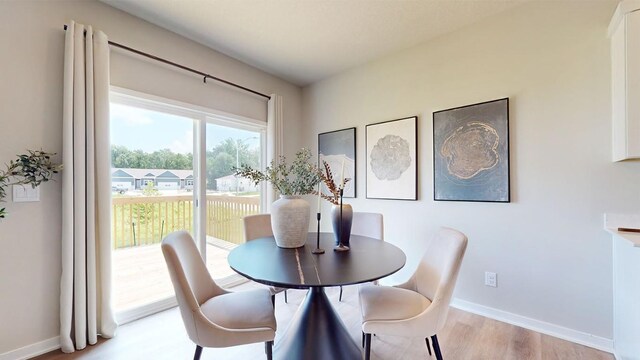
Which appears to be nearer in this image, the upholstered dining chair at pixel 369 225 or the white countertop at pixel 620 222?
the white countertop at pixel 620 222

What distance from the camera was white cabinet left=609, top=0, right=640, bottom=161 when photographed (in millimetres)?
1507

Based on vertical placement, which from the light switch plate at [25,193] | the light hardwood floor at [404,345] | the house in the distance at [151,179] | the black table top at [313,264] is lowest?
the light hardwood floor at [404,345]

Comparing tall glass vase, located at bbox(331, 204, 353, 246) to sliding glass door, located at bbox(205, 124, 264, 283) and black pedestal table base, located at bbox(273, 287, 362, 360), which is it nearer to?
black pedestal table base, located at bbox(273, 287, 362, 360)

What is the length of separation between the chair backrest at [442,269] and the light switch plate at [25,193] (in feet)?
8.58

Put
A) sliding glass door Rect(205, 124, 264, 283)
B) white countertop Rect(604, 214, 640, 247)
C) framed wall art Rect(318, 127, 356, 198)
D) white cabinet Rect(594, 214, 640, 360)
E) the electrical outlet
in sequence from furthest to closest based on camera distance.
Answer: framed wall art Rect(318, 127, 356, 198) → sliding glass door Rect(205, 124, 264, 283) → the electrical outlet → white countertop Rect(604, 214, 640, 247) → white cabinet Rect(594, 214, 640, 360)

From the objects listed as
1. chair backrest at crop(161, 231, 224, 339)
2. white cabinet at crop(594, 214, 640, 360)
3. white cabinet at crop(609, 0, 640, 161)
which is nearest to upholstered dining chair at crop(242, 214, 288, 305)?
chair backrest at crop(161, 231, 224, 339)

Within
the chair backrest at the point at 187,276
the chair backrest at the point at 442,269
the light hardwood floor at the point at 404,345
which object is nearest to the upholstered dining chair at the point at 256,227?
the chair backrest at the point at 187,276

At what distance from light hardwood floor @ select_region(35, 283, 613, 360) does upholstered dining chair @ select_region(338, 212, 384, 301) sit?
72 centimetres

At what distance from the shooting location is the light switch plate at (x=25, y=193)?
169 centimetres

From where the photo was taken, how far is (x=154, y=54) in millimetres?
2350

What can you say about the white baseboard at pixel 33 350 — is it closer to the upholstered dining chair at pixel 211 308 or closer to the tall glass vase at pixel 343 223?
the upholstered dining chair at pixel 211 308

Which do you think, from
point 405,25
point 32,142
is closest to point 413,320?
point 405,25

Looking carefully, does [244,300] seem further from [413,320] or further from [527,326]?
[527,326]

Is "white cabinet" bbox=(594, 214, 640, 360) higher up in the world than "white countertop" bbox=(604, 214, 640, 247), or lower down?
lower down
